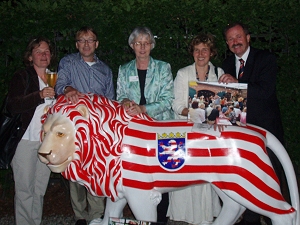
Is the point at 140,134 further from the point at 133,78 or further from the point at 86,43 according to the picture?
the point at 86,43

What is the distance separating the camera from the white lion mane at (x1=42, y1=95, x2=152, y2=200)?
265cm

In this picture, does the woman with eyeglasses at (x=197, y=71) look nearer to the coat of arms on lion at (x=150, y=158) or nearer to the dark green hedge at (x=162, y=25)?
the coat of arms on lion at (x=150, y=158)

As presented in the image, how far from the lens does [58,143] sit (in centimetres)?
259

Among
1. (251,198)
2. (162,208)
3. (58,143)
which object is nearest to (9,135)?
(58,143)

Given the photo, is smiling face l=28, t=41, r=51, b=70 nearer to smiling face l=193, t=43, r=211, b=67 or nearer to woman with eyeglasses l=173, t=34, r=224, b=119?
woman with eyeglasses l=173, t=34, r=224, b=119

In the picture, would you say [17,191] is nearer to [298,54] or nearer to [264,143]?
[264,143]

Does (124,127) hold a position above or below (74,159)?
above

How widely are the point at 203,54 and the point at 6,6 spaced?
284cm

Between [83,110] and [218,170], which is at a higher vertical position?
[83,110]

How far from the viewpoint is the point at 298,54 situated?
4883 millimetres

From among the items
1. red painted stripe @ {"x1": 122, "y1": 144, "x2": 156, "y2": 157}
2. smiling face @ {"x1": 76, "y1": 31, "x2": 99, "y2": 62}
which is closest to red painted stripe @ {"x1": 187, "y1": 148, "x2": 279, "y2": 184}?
red painted stripe @ {"x1": 122, "y1": 144, "x2": 156, "y2": 157}

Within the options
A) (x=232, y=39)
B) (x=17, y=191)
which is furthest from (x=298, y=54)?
(x=17, y=191)

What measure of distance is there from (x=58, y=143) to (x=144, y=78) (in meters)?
1.17

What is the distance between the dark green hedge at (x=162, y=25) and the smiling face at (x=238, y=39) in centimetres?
116
